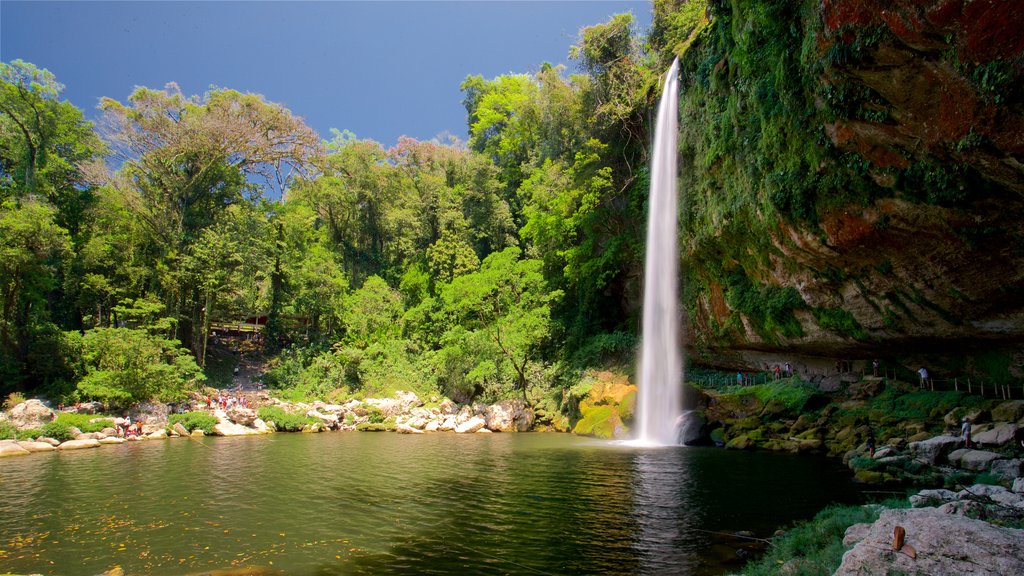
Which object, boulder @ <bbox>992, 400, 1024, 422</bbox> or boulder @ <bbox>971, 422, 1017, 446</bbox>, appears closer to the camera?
boulder @ <bbox>971, 422, 1017, 446</bbox>

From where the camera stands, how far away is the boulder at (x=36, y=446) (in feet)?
61.4

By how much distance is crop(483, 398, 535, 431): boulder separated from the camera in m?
26.7

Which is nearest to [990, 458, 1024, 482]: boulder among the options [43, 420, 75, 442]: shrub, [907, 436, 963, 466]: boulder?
[907, 436, 963, 466]: boulder

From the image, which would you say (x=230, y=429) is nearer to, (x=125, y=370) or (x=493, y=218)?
(x=125, y=370)

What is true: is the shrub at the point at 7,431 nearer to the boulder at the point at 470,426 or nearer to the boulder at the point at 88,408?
the boulder at the point at 88,408

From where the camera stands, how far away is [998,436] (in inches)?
502

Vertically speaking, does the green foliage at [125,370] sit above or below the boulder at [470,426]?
above

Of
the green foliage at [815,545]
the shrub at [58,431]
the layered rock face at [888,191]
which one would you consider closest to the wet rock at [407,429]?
the shrub at [58,431]

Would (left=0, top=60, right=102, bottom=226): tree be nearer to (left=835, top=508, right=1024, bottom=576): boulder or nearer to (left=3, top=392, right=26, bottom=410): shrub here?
(left=3, top=392, right=26, bottom=410): shrub

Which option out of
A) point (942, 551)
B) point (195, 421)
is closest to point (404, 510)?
point (942, 551)

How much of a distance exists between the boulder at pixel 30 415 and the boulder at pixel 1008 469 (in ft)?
98.0

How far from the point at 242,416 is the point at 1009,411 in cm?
2945

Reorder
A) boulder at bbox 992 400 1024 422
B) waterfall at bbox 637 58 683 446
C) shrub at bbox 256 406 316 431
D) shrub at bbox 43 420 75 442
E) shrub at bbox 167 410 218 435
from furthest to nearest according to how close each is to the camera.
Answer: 1. shrub at bbox 256 406 316 431
2. shrub at bbox 167 410 218 435
3. waterfall at bbox 637 58 683 446
4. shrub at bbox 43 420 75 442
5. boulder at bbox 992 400 1024 422

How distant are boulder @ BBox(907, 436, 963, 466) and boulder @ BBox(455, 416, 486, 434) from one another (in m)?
18.0
